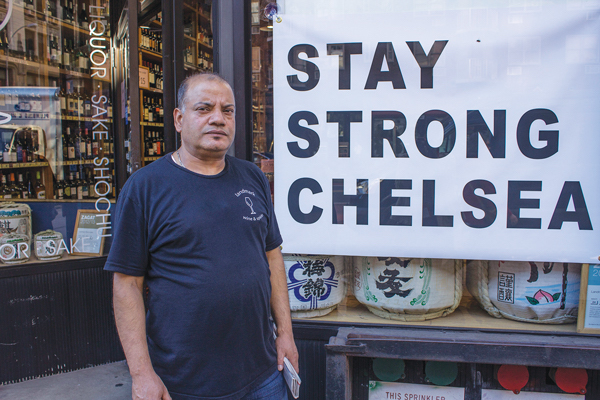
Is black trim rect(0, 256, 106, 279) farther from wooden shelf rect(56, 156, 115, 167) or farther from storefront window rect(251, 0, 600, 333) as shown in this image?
storefront window rect(251, 0, 600, 333)

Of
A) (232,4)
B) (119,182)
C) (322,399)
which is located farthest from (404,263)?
(119,182)

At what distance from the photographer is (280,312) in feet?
6.21

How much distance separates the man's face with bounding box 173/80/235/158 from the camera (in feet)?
5.41

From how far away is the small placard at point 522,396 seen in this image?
2236 millimetres

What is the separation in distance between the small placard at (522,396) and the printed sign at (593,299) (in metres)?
0.38

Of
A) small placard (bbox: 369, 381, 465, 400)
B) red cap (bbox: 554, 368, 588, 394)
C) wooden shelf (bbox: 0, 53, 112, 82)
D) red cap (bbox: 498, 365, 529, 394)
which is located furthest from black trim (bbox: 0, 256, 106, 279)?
red cap (bbox: 554, 368, 588, 394)

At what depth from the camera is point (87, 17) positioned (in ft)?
12.5

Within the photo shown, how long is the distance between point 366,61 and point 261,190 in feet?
3.52

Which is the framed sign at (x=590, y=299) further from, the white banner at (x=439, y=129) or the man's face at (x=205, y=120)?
the man's face at (x=205, y=120)

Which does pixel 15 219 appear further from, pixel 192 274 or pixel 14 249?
pixel 192 274

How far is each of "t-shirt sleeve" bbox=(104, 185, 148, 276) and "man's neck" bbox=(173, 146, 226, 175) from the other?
26 cm

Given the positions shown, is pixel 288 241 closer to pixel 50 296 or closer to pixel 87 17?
pixel 50 296

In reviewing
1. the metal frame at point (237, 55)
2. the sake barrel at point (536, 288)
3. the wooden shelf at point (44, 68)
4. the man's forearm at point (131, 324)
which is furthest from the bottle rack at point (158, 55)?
the sake barrel at point (536, 288)

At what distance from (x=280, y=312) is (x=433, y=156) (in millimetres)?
1202
